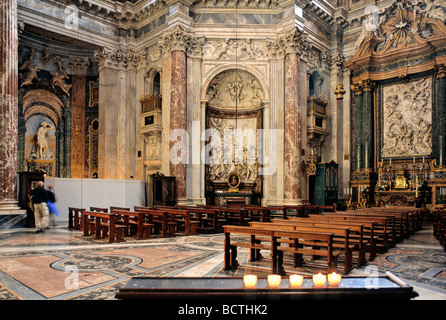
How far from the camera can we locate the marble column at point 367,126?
59.3 ft

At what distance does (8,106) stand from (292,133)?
10.8 m

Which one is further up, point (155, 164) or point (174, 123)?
point (174, 123)

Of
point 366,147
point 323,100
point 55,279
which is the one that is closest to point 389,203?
point 366,147

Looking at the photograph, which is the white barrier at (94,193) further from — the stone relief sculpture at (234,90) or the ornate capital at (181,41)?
the ornate capital at (181,41)

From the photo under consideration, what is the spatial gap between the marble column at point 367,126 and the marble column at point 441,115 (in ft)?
9.41

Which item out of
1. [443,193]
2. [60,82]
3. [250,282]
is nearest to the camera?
[250,282]

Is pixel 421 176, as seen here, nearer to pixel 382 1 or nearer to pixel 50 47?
pixel 382 1

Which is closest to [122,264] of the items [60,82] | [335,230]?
[335,230]

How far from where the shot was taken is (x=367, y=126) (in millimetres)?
18312

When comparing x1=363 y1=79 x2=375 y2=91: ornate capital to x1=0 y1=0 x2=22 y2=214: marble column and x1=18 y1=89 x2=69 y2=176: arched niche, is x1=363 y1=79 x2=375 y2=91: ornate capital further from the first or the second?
x1=18 y1=89 x2=69 y2=176: arched niche

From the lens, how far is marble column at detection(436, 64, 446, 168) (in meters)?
15.9

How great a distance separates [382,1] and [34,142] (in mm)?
18678

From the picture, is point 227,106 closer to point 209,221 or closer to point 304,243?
point 209,221
